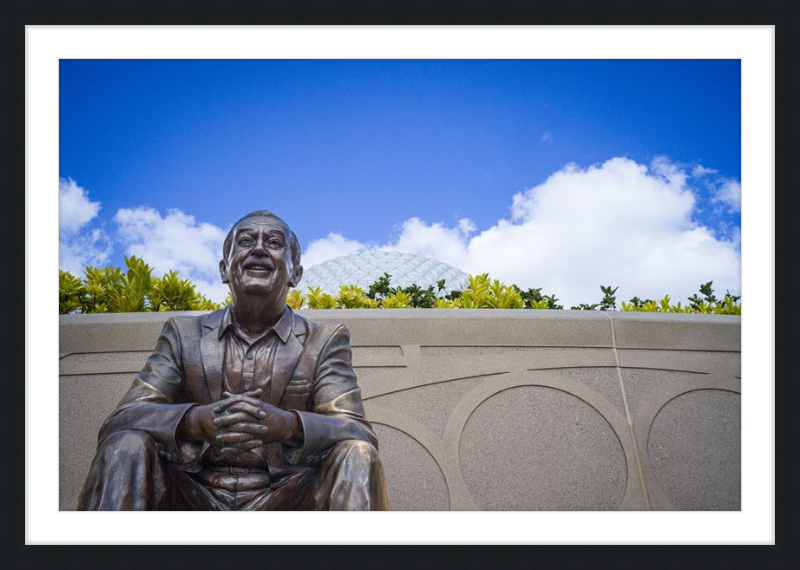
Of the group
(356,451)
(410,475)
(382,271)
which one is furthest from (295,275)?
(382,271)

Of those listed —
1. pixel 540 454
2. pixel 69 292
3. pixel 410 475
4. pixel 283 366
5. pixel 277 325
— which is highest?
pixel 69 292

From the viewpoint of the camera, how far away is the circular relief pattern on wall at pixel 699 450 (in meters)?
5.40

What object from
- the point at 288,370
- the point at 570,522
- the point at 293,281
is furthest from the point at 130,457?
the point at 570,522

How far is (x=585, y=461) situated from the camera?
5.40 m

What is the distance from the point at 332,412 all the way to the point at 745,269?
7.49 ft

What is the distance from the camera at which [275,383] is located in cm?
300

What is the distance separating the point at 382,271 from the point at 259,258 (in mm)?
3856

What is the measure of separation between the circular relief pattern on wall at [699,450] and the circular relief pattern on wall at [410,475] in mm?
1602

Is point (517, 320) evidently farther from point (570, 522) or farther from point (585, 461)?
point (570, 522)

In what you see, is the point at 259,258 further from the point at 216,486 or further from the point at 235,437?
the point at 216,486

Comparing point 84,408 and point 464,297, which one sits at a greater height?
point 464,297

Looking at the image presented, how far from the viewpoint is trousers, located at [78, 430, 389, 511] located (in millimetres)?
2547

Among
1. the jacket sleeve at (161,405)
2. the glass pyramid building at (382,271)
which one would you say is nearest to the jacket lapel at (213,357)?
the jacket sleeve at (161,405)

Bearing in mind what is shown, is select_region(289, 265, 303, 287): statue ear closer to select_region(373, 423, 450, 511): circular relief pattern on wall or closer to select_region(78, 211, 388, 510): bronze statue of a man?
select_region(78, 211, 388, 510): bronze statue of a man
